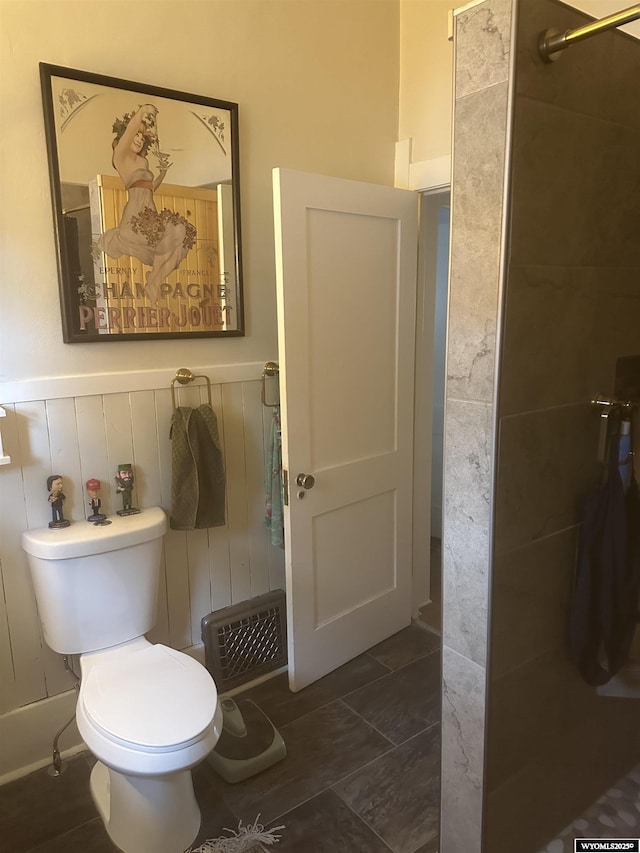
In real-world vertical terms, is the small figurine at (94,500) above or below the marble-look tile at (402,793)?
above

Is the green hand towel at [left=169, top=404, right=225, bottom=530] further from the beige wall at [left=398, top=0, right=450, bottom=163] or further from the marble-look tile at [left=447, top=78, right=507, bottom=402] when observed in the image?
the beige wall at [left=398, top=0, right=450, bottom=163]

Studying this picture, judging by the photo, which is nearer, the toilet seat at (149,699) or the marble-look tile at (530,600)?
the marble-look tile at (530,600)

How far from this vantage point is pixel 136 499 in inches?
79.4

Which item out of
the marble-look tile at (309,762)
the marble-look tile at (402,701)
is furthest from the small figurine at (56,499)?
the marble-look tile at (402,701)

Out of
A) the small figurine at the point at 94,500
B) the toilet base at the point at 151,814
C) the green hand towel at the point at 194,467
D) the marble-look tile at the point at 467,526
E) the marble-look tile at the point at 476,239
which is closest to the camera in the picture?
the marble-look tile at the point at 476,239

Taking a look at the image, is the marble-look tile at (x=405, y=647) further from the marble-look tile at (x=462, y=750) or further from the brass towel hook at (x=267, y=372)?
the brass towel hook at (x=267, y=372)

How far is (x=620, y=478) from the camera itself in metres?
1.44

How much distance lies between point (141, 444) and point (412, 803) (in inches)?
54.7

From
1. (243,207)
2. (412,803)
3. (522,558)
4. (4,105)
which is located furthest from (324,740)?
(4,105)

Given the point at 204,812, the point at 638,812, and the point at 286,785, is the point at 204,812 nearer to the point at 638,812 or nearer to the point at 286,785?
the point at 286,785

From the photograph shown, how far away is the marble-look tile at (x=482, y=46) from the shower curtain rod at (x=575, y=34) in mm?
82

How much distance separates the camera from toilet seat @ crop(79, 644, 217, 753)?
4.80ft

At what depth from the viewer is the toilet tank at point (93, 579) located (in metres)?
1.74

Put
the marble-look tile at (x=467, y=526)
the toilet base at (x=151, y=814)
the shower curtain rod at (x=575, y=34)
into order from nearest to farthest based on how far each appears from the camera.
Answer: the shower curtain rod at (x=575, y=34)
the marble-look tile at (x=467, y=526)
the toilet base at (x=151, y=814)
